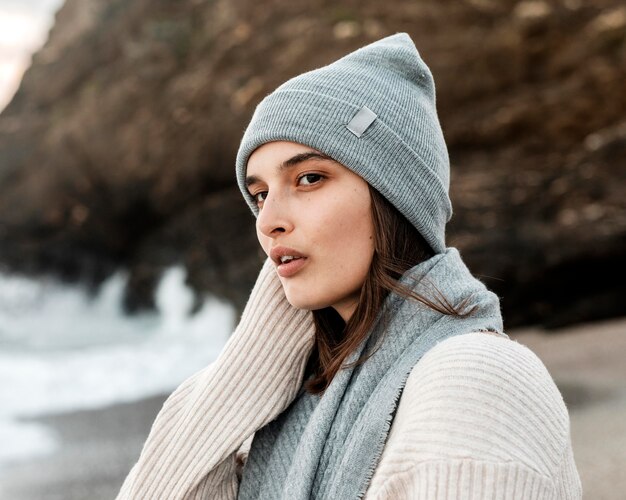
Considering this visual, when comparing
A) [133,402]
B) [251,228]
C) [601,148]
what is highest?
[251,228]

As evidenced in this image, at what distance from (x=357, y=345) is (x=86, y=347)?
12.6 meters

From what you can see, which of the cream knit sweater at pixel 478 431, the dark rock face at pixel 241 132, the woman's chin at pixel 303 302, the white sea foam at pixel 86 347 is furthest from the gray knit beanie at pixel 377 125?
the dark rock face at pixel 241 132

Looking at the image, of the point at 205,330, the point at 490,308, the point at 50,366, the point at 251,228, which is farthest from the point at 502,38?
the point at 490,308

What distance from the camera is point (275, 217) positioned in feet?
5.00

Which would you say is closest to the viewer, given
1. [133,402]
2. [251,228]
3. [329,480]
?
[329,480]

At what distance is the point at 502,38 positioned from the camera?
37.2ft

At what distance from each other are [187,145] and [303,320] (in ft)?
40.5

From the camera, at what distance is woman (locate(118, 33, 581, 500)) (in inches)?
45.2

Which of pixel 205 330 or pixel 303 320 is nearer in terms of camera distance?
pixel 303 320

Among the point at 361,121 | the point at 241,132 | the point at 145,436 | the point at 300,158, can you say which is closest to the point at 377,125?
the point at 361,121

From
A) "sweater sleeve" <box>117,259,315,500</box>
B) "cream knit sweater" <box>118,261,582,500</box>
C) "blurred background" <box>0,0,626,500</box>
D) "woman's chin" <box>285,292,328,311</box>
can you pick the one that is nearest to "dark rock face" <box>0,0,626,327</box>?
"blurred background" <box>0,0,626,500</box>

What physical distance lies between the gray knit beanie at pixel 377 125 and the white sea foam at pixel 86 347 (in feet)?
19.2

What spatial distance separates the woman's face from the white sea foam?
228 inches

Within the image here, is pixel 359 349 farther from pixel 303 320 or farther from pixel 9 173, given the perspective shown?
pixel 9 173
